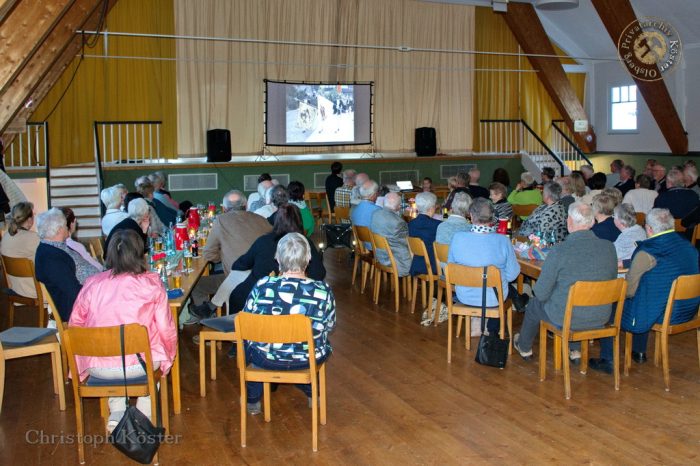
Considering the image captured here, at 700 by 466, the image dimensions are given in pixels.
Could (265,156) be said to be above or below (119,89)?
below

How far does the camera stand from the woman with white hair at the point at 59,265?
471 centimetres

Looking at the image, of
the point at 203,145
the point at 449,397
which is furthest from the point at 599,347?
the point at 203,145

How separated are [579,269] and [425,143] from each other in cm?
1117

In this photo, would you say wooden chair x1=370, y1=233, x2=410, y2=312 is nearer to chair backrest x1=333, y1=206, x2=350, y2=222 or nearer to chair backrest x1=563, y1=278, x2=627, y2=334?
chair backrest x1=333, y1=206, x2=350, y2=222

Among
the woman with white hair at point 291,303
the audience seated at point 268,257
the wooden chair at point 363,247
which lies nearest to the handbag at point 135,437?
the woman with white hair at point 291,303

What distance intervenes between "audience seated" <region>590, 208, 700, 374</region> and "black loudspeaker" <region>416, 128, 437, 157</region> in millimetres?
10870

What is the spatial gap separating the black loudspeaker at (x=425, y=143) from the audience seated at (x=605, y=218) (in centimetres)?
981

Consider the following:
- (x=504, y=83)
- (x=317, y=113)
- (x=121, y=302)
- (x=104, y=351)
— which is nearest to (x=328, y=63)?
(x=317, y=113)

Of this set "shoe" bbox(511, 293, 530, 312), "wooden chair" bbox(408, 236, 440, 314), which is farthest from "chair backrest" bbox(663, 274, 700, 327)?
"wooden chair" bbox(408, 236, 440, 314)

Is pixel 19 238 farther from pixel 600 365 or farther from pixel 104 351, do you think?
pixel 600 365

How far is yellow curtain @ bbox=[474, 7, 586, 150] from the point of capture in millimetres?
16734

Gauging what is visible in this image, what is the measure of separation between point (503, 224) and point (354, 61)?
32.3ft

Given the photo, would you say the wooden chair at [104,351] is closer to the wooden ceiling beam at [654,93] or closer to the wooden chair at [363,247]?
the wooden chair at [363,247]

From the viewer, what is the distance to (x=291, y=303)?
409 cm
